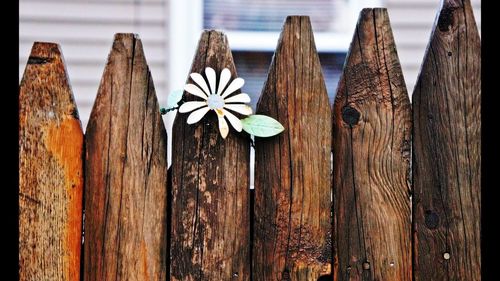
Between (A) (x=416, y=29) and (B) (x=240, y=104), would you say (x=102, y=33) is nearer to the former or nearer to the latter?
(A) (x=416, y=29)

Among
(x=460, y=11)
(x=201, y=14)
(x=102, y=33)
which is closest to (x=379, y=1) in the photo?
(x=201, y=14)

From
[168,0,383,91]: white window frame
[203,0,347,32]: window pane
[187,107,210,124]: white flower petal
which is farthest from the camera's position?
[203,0,347,32]: window pane

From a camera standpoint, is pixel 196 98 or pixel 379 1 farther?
pixel 379 1

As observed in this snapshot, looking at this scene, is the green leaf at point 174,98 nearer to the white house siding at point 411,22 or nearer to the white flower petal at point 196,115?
the white flower petal at point 196,115

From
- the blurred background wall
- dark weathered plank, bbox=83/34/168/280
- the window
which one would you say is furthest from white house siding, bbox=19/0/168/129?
dark weathered plank, bbox=83/34/168/280

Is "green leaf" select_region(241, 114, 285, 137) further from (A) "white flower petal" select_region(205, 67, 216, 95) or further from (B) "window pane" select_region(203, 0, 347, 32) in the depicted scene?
(B) "window pane" select_region(203, 0, 347, 32)
